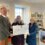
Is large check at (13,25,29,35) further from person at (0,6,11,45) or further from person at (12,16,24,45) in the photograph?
person at (0,6,11,45)

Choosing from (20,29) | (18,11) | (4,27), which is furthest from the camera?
(20,29)

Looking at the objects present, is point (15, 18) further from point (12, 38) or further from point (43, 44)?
point (43, 44)

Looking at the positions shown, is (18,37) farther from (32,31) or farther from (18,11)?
(18,11)

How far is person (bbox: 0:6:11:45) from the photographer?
1.99 metres

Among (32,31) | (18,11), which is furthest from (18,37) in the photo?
(18,11)

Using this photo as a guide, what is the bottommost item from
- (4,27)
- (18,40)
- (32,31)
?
(18,40)

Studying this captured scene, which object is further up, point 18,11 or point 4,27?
point 18,11

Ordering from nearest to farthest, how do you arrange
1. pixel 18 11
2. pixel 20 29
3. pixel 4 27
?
pixel 4 27 → pixel 18 11 → pixel 20 29

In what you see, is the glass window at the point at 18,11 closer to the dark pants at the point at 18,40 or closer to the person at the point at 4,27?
the person at the point at 4,27

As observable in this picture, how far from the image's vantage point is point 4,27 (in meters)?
2.04

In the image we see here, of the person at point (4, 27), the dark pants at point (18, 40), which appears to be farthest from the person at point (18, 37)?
the person at point (4, 27)

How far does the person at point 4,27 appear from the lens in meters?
1.99

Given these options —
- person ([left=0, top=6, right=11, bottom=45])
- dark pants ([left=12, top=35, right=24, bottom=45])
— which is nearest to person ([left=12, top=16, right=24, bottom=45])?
dark pants ([left=12, top=35, right=24, bottom=45])

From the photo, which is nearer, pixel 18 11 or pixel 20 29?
pixel 18 11
